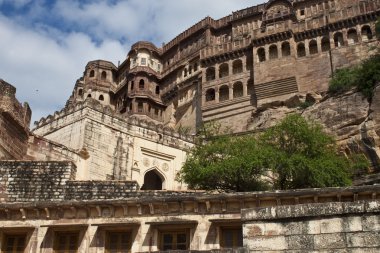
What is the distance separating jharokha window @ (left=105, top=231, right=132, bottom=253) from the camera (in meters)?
13.8

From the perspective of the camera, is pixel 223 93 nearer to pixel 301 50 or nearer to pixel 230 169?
pixel 301 50

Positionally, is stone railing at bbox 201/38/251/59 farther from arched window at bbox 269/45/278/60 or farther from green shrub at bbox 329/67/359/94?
green shrub at bbox 329/67/359/94

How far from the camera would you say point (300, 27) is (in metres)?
40.4

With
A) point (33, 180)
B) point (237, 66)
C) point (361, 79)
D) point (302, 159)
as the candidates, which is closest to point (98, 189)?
point (33, 180)

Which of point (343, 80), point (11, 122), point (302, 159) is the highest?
point (343, 80)

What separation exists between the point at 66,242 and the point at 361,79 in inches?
884

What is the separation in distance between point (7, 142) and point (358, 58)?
26.6 meters

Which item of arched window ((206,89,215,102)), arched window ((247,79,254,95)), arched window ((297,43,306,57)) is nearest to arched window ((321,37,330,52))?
arched window ((297,43,306,57))

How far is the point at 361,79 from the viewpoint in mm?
30719

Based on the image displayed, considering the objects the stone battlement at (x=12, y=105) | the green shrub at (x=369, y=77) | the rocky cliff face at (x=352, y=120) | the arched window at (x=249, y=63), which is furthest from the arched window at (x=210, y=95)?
the stone battlement at (x=12, y=105)

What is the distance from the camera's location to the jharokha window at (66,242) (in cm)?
1394

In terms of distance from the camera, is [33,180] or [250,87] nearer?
[33,180]

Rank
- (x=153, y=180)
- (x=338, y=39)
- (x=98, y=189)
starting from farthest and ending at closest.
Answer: (x=338, y=39) → (x=153, y=180) → (x=98, y=189)

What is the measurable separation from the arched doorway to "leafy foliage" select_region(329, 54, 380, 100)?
41.0 ft
